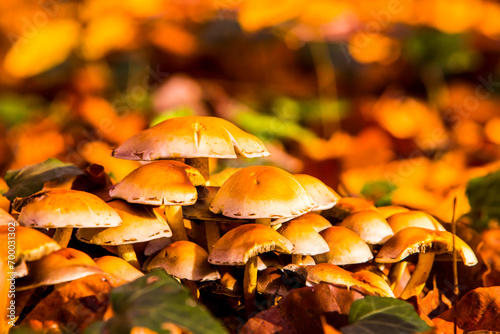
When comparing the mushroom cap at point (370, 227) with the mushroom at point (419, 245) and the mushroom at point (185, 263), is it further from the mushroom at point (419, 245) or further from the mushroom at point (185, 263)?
the mushroom at point (185, 263)

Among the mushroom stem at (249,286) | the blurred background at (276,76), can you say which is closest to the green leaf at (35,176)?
the mushroom stem at (249,286)

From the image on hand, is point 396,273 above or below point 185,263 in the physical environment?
below

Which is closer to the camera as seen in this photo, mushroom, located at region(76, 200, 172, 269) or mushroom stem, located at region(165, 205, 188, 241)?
mushroom, located at region(76, 200, 172, 269)

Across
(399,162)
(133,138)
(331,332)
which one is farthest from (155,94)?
(331,332)

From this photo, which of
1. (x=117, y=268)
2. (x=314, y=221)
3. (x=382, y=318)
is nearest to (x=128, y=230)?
(x=117, y=268)

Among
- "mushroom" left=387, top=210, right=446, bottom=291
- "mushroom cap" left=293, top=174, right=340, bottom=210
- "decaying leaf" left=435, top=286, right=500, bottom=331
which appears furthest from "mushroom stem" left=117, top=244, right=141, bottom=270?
"decaying leaf" left=435, top=286, right=500, bottom=331

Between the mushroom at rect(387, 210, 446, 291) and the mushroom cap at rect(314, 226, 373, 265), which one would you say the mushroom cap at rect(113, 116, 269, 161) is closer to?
the mushroom cap at rect(314, 226, 373, 265)

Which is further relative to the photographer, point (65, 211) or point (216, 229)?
point (216, 229)

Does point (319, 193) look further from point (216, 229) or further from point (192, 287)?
point (192, 287)

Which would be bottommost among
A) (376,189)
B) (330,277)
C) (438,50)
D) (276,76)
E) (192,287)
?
(276,76)
